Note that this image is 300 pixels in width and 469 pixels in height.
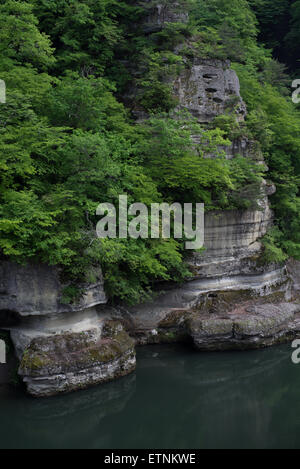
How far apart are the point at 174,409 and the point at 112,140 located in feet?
25.8

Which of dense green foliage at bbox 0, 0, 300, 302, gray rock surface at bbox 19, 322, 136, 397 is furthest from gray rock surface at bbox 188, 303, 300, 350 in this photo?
gray rock surface at bbox 19, 322, 136, 397

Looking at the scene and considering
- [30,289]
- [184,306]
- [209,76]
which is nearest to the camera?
[30,289]

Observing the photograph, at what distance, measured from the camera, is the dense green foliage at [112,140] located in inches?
430

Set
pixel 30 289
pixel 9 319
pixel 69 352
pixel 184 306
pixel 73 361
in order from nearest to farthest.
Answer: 1. pixel 73 361
2. pixel 69 352
3. pixel 30 289
4. pixel 9 319
5. pixel 184 306

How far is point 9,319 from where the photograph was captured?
11.6 m

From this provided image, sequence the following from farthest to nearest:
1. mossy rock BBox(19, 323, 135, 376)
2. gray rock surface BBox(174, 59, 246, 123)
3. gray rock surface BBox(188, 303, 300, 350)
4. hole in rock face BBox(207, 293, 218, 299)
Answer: gray rock surface BBox(174, 59, 246, 123), hole in rock face BBox(207, 293, 218, 299), gray rock surface BBox(188, 303, 300, 350), mossy rock BBox(19, 323, 135, 376)

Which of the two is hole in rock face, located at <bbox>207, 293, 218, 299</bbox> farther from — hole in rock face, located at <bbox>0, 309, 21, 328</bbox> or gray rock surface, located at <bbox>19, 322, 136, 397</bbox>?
hole in rock face, located at <bbox>0, 309, 21, 328</bbox>

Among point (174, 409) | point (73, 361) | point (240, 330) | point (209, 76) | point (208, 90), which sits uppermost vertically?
point (209, 76)

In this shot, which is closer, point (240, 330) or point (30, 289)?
point (30, 289)

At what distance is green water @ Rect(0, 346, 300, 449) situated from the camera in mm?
9312

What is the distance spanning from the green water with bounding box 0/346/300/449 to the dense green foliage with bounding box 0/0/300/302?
8.53 ft

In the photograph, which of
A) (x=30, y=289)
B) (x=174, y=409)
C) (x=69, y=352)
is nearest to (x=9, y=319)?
(x=30, y=289)

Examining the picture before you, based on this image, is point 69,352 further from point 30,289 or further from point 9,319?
point 9,319
